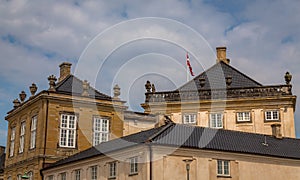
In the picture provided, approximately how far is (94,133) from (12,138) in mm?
9625

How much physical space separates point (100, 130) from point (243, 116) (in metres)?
13.4

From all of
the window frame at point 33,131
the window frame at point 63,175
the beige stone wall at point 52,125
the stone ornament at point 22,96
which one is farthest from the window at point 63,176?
the stone ornament at point 22,96

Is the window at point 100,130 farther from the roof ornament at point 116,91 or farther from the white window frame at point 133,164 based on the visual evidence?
the white window frame at point 133,164

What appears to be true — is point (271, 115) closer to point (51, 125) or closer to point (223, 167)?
point (223, 167)

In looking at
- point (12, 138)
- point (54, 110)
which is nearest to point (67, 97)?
point (54, 110)

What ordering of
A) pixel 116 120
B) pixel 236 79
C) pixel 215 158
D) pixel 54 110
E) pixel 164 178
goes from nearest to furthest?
pixel 164 178
pixel 215 158
pixel 54 110
pixel 116 120
pixel 236 79

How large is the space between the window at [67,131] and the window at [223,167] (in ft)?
54.4

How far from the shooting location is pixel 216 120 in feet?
157

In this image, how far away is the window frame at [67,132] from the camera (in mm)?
43656

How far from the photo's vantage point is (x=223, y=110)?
157ft

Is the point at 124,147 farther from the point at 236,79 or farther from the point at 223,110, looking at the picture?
the point at 236,79

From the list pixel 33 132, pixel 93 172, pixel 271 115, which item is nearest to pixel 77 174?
pixel 93 172

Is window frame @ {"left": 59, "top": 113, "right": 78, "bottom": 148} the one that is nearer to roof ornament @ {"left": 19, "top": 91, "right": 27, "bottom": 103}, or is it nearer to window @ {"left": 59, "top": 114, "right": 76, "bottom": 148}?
window @ {"left": 59, "top": 114, "right": 76, "bottom": 148}

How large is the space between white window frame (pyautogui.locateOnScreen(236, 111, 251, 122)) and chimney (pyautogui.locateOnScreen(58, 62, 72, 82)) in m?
17.2
